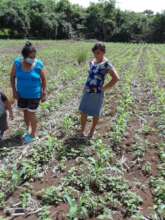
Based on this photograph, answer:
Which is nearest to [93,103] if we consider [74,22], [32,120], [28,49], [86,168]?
[32,120]

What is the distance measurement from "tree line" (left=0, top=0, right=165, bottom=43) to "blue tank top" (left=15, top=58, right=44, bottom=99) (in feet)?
160

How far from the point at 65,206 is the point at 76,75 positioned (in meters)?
10.7

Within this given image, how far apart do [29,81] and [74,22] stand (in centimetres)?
7371

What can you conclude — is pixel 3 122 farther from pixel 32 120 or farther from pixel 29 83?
pixel 29 83

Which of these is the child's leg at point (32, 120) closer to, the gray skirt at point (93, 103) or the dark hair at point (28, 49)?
the gray skirt at point (93, 103)

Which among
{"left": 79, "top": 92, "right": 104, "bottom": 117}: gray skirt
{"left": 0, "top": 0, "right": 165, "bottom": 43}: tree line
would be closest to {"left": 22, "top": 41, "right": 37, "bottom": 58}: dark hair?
{"left": 79, "top": 92, "right": 104, "bottom": 117}: gray skirt

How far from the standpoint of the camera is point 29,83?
6543 millimetres

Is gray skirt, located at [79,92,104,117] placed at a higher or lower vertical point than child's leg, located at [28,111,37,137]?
higher

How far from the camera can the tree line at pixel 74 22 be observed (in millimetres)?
58875

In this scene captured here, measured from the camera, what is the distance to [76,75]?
15109 millimetres

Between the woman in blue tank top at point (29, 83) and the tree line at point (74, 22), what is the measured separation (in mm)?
48831

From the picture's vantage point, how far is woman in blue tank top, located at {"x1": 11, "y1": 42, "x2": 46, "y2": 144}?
6.44 m

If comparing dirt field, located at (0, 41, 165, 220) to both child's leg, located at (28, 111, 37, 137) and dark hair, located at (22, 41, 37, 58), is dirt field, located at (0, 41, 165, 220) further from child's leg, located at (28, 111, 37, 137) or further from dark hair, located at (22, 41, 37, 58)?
dark hair, located at (22, 41, 37, 58)

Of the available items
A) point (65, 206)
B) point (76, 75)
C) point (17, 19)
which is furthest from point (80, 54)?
point (17, 19)
